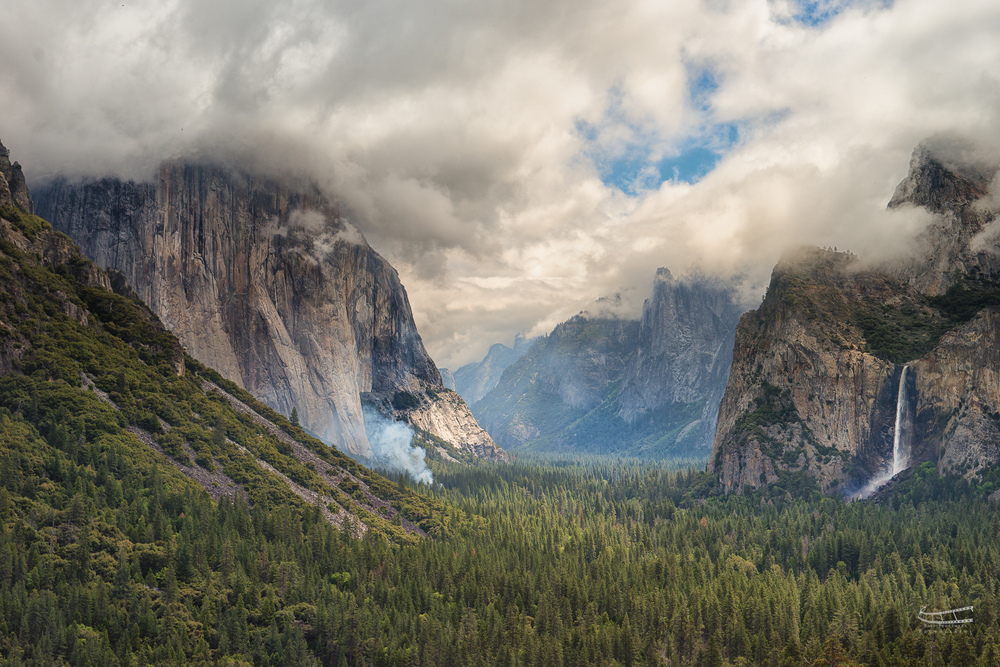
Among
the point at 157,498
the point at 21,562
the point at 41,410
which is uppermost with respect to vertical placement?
the point at 41,410

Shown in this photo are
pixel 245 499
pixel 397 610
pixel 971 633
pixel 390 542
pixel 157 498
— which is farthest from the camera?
pixel 390 542

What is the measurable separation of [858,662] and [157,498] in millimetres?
115442

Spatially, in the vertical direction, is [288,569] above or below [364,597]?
above

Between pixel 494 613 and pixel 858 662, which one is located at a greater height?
pixel 494 613

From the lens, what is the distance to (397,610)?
13462 centimetres

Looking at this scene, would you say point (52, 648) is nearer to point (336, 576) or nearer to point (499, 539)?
point (336, 576)

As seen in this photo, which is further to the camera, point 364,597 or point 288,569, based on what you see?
point 364,597

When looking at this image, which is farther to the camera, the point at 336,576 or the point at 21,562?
the point at 336,576

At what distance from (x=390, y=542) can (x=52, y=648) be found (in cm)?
9304

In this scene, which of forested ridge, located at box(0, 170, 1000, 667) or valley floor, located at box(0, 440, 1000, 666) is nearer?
valley floor, located at box(0, 440, 1000, 666)

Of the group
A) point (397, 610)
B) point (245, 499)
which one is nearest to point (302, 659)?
point (397, 610)

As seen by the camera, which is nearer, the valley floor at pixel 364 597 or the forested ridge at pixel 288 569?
the valley floor at pixel 364 597

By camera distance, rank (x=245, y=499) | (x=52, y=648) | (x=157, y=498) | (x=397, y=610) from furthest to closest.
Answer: (x=245, y=499), (x=157, y=498), (x=397, y=610), (x=52, y=648)

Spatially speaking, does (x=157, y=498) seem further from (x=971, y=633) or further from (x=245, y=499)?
(x=971, y=633)
